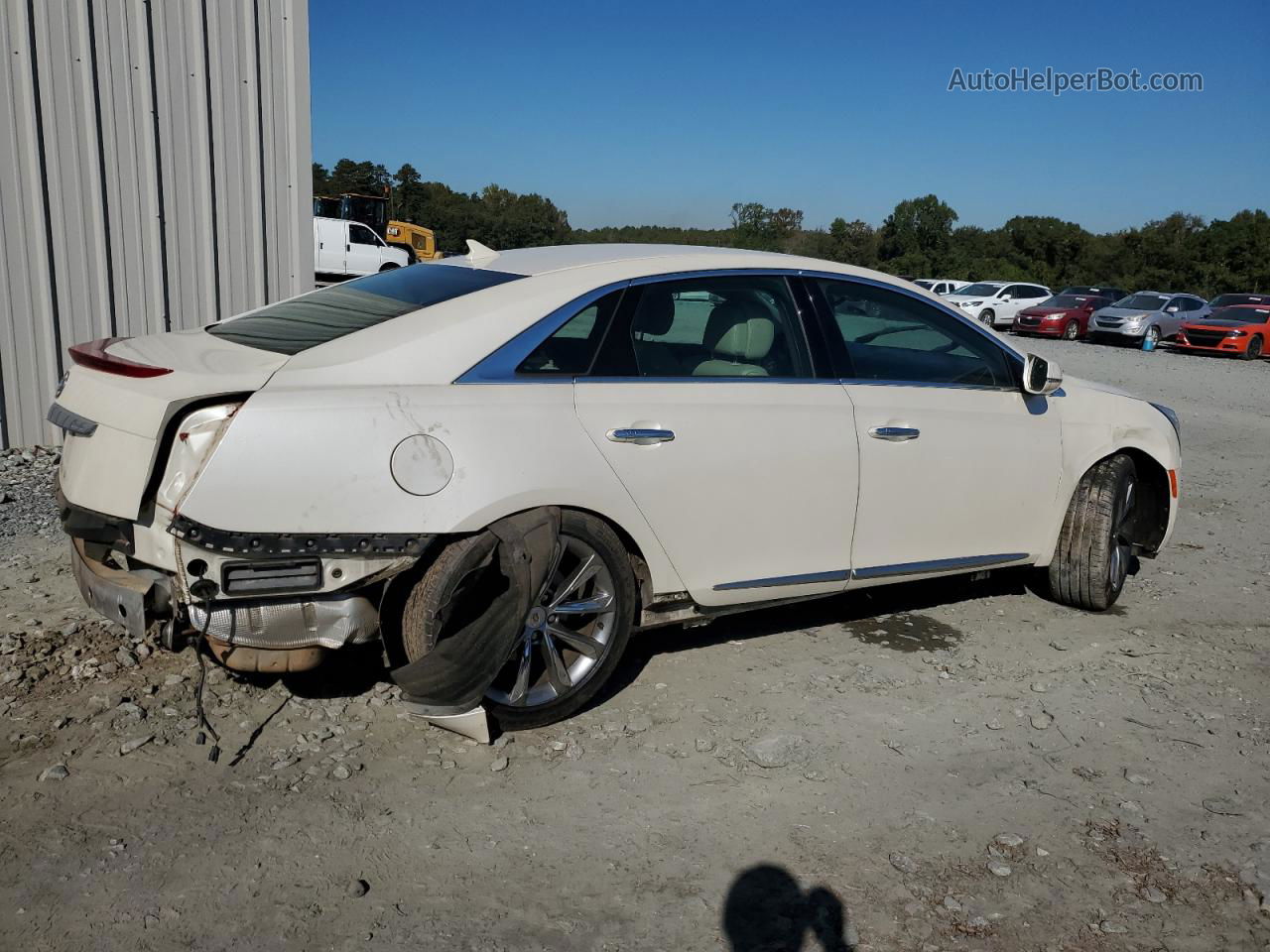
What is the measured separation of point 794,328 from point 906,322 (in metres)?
0.69

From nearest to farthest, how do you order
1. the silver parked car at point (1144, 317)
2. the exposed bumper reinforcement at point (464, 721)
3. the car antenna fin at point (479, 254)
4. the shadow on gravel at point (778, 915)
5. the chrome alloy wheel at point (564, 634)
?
the shadow on gravel at point (778, 915) → the exposed bumper reinforcement at point (464, 721) → the chrome alloy wheel at point (564, 634) → the car antenna fin at point (479, 254) → the silver parked car at point (1144, 317)

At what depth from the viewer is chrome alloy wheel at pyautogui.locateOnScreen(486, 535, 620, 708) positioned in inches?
145

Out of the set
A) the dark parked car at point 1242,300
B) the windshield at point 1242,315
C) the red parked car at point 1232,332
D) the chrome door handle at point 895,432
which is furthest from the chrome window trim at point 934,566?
the dark parked car at point 1242,300

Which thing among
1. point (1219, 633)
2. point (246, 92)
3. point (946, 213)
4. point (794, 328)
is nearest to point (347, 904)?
point (794, 328)

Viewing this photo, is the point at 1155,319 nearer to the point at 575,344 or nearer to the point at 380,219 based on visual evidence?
the point at 380,219

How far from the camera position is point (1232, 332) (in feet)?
81.8

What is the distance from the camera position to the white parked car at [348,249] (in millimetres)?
33812

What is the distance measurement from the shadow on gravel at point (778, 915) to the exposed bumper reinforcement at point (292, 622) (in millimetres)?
1417

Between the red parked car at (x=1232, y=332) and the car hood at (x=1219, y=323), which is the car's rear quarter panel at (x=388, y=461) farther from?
the car hood at (x=1219, y=323)

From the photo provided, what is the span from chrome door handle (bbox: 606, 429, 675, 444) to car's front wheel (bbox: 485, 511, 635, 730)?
0.97ft

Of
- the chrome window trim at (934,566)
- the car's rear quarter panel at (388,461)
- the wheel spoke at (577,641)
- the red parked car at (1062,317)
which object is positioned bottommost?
the red parked car at (1062,317)

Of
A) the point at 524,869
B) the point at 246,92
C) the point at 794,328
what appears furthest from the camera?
the point at 246,92

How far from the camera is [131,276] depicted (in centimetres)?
785

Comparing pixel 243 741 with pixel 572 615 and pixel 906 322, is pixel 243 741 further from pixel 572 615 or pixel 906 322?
pixel 906 322
